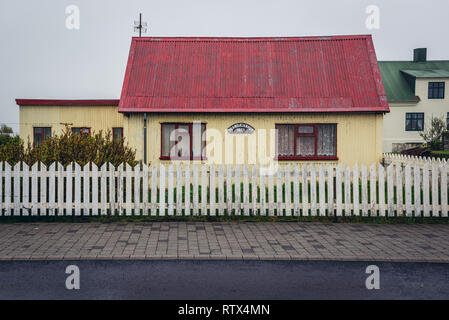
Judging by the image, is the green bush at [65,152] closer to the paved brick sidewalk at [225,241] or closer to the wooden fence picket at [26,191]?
the wooden fence picket at [26,191]

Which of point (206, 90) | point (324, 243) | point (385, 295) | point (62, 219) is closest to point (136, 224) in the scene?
point (62, 219)

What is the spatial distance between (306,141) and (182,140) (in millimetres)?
4809

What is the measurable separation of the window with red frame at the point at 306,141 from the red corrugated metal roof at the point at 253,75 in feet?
2.82

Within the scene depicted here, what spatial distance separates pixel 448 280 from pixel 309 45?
15281 mm

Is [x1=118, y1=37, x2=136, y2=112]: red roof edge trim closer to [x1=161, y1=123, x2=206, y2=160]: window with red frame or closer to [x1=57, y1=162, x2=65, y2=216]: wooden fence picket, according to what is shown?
[x1=161, y1=123, x2=206, y2=160]: window with red frame

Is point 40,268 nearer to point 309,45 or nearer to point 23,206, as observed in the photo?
point 23,206

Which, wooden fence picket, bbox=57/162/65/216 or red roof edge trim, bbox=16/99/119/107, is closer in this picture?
wooden fence picket, bbox=57/162/65/216

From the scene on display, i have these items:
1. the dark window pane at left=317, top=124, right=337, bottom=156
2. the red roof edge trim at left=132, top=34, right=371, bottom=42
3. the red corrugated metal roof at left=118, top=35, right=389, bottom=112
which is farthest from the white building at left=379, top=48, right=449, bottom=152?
the dark window pane at left=317, top=124, right=337, bottom=156

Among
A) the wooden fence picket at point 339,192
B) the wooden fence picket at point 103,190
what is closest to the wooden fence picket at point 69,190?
the wooden fence picket at point 103,190

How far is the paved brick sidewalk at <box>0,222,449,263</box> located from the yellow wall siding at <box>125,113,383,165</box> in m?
7.53

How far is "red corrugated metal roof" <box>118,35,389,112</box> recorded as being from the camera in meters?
17.2

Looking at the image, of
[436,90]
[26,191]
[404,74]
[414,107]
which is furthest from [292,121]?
[404,74]

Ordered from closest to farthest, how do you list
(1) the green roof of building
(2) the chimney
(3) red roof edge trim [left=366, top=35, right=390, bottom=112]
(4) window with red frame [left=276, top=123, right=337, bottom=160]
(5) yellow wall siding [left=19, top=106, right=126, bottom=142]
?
(3) red roof edge trim [left=366, top=35, right=390, bottom=112] → (4) window with red frame [left=276, top=123, right=337, bottom=160] → (5) yellow wall siding [left=19, top=106, right=126, bottom=142] → (1) the green roof of building → (2) the chimney

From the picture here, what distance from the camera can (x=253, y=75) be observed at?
18.6m
